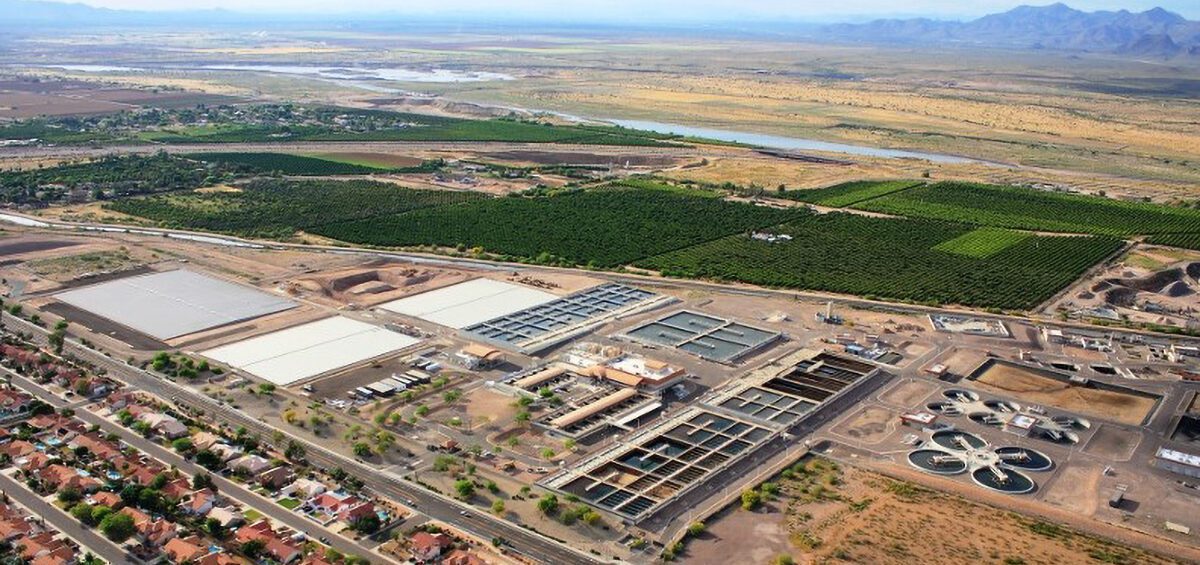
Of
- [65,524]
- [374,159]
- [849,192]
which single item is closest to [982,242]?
[849,192]

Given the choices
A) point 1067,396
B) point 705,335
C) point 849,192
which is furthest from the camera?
point 849,192

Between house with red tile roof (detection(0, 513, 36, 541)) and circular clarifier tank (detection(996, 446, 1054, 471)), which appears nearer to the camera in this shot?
house with red tile roof (detection(0, 513, 36, 541))

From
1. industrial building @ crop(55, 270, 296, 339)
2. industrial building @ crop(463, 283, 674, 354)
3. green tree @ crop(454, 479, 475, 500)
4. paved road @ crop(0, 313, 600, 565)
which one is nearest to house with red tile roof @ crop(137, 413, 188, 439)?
paved road @ crop(0, 313, 600, 565)

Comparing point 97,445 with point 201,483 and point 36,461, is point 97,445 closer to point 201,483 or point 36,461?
point 36,461

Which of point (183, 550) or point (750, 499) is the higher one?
point (750, 499)

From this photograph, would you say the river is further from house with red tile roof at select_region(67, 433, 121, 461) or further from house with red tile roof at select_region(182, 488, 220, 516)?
house with red tile roof at select_region(182, 488, 220, 516)

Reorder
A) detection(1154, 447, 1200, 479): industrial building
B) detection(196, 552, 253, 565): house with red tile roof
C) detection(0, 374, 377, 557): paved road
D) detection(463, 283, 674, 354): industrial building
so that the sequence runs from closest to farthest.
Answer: detection(196, 552, 253, 565): house with red tile roof → detection(0, 374, 377, 557): paved road → detection(1154, 447, 1200, 479): industrial building → detection(463, 283, 674, 354): industrial building

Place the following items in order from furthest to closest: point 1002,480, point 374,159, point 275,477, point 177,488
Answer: point 374,159 < point 1002,480 < point 275,477 < point 177,488
